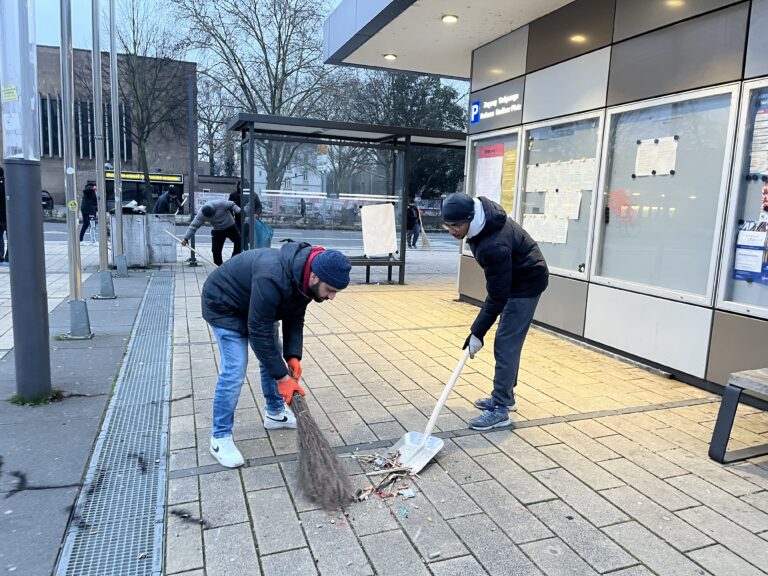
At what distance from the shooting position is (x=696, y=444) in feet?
12.0

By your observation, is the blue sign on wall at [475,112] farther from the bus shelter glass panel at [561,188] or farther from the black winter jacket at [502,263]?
the black winter jacket at [502,263]

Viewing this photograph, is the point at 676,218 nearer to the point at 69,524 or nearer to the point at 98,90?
the point at 69,524

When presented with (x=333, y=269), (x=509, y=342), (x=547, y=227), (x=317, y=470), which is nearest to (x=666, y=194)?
(x=547, y=227)

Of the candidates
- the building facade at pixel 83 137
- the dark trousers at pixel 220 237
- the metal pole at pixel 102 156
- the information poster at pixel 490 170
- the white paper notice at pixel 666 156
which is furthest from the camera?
the building facade at pixel 83 137

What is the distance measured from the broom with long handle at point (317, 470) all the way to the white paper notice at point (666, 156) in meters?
4.12

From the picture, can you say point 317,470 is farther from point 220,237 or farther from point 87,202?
point 87,202

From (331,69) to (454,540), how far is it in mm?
25097

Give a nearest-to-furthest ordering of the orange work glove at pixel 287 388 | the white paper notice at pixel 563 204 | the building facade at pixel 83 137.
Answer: the orange work glove at pixel 287 388 < the white paper notice at pixel 563 204 < the building facade at pixel 83 137

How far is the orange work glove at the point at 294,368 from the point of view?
3176mm

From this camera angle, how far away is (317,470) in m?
2.86

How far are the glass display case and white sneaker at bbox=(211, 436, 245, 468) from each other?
388 cm

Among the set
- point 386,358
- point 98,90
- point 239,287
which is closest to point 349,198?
point 98,90

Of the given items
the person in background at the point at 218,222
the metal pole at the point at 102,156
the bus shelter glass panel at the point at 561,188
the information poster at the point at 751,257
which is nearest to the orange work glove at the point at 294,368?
the information poster at the point at 751,257

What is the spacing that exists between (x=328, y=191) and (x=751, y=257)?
7.26m
